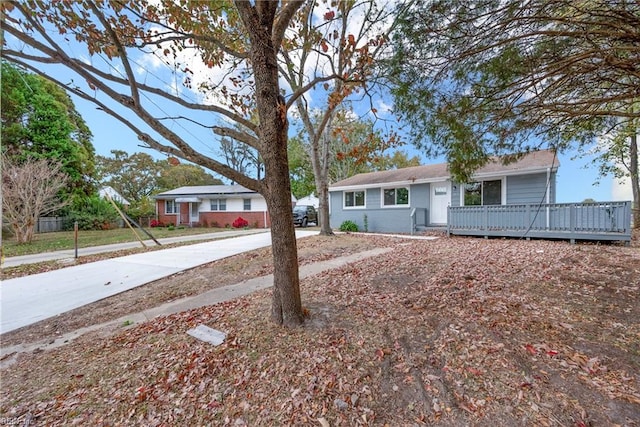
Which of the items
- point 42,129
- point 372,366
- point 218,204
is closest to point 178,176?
point 218,204

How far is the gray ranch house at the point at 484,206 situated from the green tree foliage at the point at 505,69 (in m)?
1.06

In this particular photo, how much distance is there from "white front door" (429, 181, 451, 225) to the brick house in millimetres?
12792

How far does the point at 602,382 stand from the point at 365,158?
12.0 feet

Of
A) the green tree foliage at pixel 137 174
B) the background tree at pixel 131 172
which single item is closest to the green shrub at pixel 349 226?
the green tree foliage at pixel 137 174

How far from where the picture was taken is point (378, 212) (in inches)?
547

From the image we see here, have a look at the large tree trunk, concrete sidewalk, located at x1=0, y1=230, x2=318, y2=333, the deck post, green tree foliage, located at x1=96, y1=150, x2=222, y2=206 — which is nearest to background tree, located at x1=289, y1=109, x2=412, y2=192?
the deck post

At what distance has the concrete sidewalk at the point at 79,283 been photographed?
4.53 meters

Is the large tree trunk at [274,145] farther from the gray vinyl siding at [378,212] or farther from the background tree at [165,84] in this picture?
the gray vinyl siding at [378,212]

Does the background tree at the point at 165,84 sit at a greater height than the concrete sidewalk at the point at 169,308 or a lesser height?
greater

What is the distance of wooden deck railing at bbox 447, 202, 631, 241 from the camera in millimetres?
7430

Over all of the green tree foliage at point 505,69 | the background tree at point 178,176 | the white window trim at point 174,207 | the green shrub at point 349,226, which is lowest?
the green shrub at point 349,226

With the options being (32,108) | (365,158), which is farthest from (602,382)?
(32,108)

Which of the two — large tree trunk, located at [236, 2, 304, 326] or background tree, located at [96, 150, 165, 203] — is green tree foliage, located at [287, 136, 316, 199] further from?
large tree trunk, located at [236, 2, 304, 326]

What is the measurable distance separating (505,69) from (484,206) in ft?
23.7
